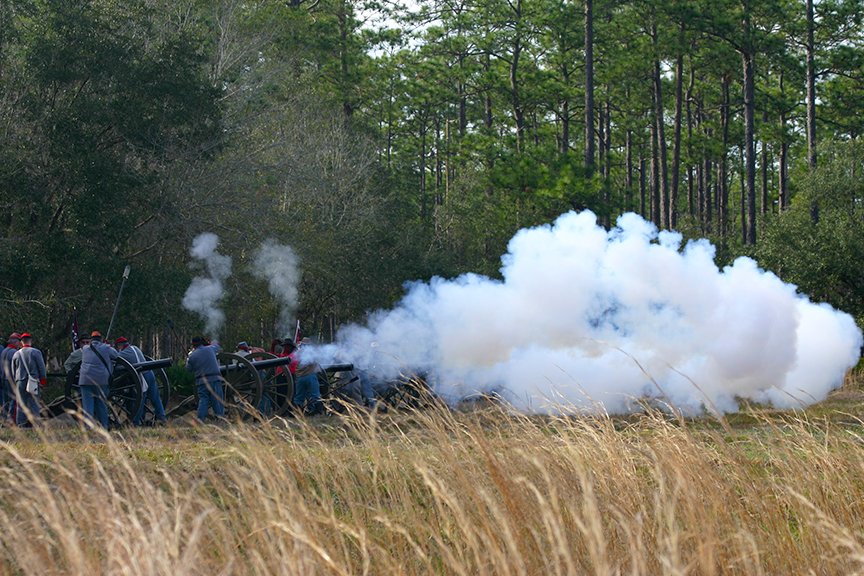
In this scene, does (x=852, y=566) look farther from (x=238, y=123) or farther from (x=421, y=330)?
(x=238, y=123)

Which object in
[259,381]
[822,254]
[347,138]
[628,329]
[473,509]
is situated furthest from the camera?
[347,138]

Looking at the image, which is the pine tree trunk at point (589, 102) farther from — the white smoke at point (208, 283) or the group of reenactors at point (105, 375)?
the group of reenactors at point (105, 375)

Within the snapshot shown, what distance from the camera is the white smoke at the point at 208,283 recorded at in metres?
23.5

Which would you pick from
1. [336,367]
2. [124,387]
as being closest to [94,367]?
[124,387]

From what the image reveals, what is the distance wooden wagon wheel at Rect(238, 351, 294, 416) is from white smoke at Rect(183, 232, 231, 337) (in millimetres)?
5890

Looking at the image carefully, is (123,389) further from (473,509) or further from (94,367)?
(473,509)

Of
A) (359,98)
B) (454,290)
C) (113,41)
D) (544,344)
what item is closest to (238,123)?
(113,41)

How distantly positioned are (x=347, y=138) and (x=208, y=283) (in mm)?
14938

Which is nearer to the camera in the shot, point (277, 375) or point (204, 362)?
point (204, 362)

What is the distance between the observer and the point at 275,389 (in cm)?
1759

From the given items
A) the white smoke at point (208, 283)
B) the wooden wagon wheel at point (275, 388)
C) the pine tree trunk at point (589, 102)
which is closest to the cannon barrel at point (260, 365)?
the wooden wagon wheel at point (275, 388)

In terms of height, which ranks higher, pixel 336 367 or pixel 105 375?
pixel 105 375

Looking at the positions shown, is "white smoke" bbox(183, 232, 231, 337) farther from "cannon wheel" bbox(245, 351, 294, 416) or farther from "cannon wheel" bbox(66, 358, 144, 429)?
"cannon wheel" bbox(66, 358, 144, 429)

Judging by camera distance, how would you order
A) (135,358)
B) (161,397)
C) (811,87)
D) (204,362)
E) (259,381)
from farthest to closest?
(811,87) → (161,397) → (135,358) → (259,381) → (204,362)
